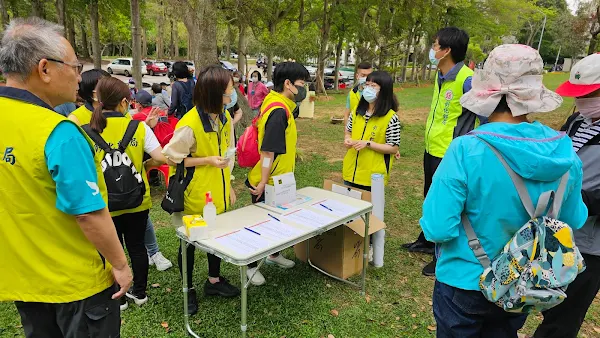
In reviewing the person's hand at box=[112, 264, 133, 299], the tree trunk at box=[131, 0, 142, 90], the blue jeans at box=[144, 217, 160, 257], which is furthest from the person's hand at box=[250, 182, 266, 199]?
the tree trunk at box=[131, 0, 142, 90]

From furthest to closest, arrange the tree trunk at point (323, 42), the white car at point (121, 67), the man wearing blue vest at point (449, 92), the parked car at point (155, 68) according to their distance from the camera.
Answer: the parked car at point (155, 68) → the white car at point (121, 67) → the tree trunk at point (323, 42) → the man wearing blue vest at point (449, 92)

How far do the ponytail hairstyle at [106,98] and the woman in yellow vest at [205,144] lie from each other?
0.48 metres

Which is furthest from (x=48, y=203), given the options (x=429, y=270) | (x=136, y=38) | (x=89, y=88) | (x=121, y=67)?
(x=121, y=67)

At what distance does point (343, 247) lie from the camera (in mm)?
3455

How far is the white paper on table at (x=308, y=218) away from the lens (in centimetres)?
275

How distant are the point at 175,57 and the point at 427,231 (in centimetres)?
4657

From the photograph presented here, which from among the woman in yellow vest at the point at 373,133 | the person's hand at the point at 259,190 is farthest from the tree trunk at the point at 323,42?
the person's hand at the point at 259,190

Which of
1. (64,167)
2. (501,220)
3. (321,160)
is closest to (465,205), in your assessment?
(501,220)

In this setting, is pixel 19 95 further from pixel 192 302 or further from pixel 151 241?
pixel 151 241

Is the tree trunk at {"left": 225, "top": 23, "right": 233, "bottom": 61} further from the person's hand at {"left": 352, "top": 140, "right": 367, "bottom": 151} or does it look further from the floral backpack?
the floral backpack

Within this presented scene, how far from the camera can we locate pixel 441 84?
11.5 ft

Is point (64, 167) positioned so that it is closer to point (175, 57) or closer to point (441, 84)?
point (441, 84)

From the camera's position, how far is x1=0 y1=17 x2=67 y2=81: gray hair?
136 cm

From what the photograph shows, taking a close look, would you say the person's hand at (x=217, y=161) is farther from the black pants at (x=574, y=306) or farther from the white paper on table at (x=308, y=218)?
the black pants at (x=574, y=306)
